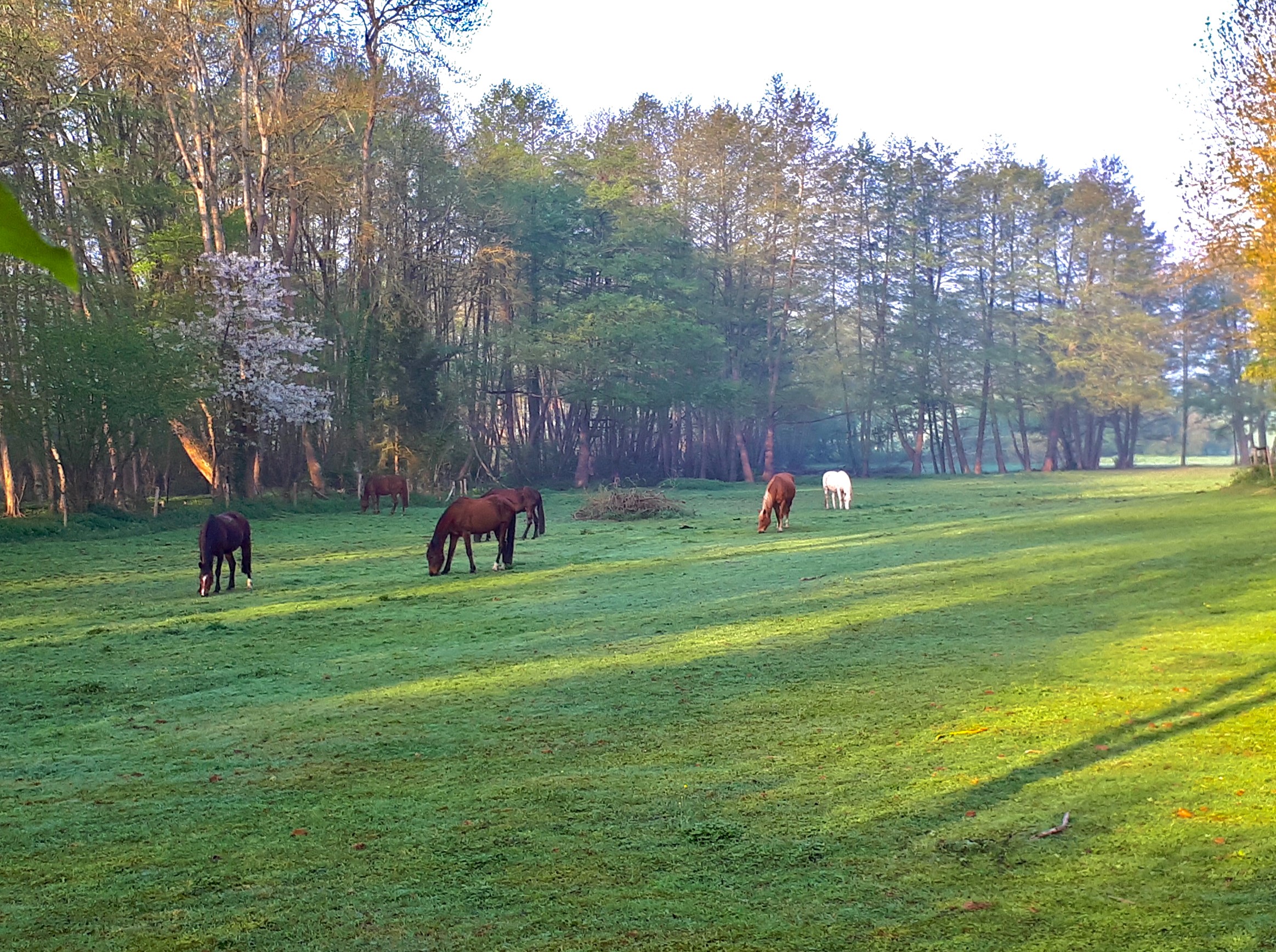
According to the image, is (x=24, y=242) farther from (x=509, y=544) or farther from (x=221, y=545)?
(x=509, y=544)

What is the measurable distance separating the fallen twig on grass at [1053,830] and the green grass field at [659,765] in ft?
0.18

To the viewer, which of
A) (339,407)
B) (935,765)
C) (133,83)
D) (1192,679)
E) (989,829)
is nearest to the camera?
(989,829)

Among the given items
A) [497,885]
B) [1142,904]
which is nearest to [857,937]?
[1142,904]

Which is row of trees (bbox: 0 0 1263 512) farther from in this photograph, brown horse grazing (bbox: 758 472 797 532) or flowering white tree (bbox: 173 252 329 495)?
brown horse grazing (bbox: 758 472 797 532)

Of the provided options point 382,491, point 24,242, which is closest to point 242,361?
point 382,491

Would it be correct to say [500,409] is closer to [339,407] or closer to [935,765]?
[339,407]

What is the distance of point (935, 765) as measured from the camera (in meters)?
6.53

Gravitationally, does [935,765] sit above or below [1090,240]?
below

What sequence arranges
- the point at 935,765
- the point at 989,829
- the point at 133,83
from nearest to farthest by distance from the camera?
the point at 989,829 → the point at 935,765 → the point at 133,83

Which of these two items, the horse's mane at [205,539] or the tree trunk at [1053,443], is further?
the tree trunk at [1053,443]

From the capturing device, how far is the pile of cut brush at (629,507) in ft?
99.6

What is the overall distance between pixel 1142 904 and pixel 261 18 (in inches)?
1413

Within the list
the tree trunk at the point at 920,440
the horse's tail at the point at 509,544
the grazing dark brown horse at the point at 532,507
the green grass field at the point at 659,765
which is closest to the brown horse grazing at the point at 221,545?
the green grass field at the point at 659,765

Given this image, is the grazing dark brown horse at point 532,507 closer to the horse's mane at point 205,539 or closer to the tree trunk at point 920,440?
the horse's mane at point 205,539
